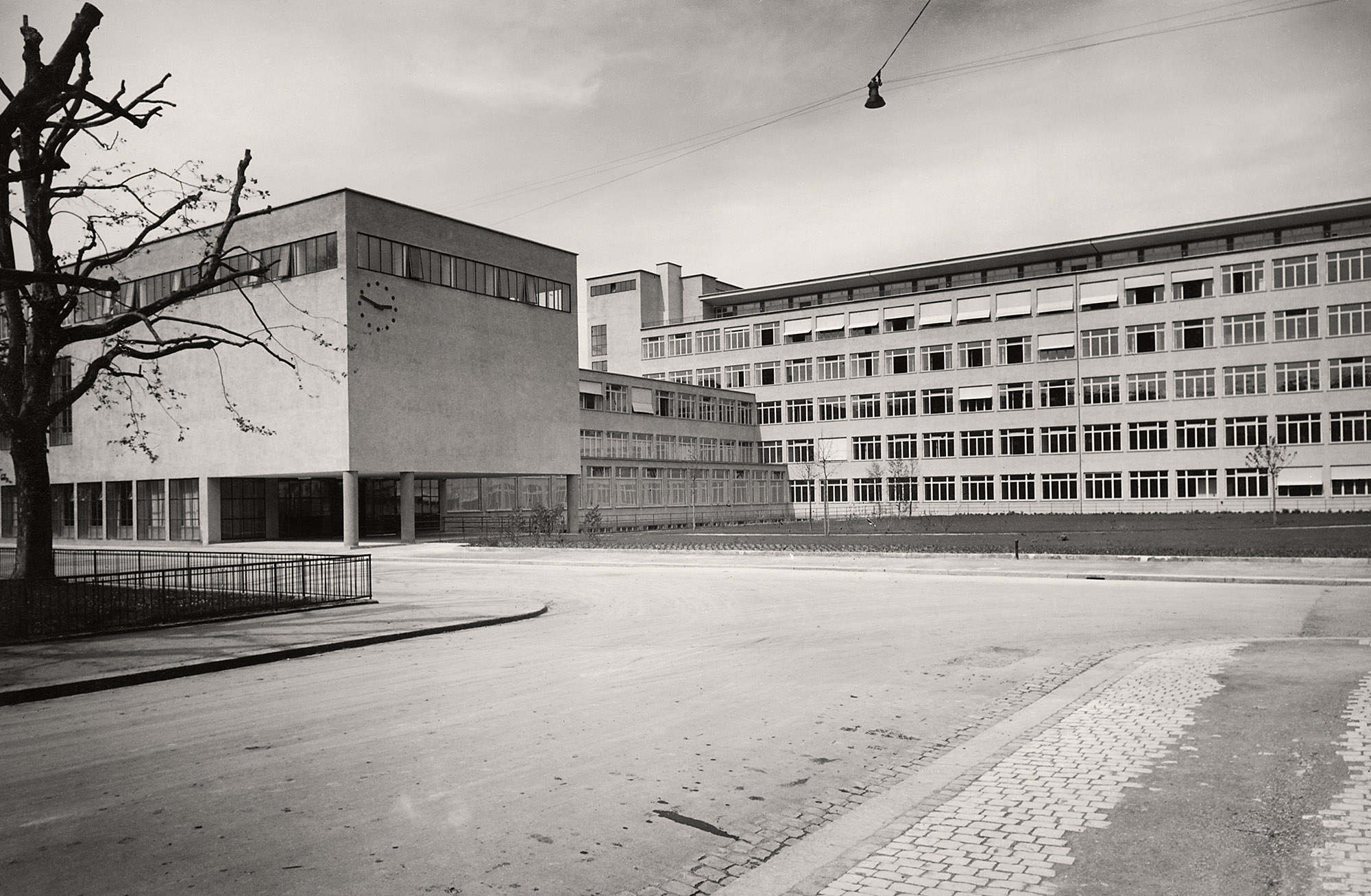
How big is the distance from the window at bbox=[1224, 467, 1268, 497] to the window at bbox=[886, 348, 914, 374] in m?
24.6

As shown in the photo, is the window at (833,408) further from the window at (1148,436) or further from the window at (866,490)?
the window at (1148,436)

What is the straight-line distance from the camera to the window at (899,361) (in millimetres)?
83312

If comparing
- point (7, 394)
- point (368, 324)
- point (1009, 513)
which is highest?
point (368, 324)

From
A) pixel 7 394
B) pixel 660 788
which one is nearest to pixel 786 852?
pixel 660 788

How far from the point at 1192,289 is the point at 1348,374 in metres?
11.2

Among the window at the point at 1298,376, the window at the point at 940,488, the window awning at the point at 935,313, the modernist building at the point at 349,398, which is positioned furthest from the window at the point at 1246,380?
the modernist building at the point at 349,398

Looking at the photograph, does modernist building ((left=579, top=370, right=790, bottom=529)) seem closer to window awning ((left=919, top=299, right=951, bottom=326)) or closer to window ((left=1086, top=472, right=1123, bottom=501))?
window awning ((left=919, top=299, right=951, bottom=326))

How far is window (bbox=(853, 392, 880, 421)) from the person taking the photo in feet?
279

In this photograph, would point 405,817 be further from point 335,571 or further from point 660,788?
point 335,571

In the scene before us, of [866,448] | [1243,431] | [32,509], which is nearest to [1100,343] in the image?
[1243,431]

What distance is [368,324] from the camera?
47.7m

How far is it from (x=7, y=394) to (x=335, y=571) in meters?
8.04

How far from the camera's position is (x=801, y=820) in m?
6.38

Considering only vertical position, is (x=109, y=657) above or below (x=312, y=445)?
below
